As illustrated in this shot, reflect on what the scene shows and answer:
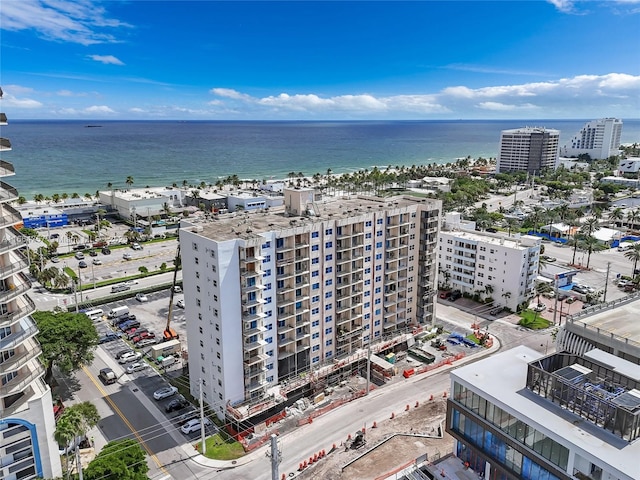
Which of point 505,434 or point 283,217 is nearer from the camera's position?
point 505,434

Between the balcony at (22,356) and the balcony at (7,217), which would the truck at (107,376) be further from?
the balcony at (7,217)

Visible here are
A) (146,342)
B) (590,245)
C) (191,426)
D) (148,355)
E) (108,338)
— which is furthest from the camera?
(590,245)

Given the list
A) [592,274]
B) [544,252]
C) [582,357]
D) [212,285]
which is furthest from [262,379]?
[544,252]

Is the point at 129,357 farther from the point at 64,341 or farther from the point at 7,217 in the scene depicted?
the point at 7,217

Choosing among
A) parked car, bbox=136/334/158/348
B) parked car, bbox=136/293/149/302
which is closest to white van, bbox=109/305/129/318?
parked car, bbox=136/293/149/302

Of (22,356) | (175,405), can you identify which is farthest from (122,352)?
(22,356)

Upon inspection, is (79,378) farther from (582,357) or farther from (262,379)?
(582,357)

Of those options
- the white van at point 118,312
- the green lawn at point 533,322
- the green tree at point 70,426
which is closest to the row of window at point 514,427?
the green tree at point 70,426

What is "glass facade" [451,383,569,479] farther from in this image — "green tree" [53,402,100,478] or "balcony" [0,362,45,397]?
"balcony" [0,362,45,397]
